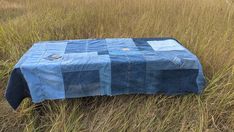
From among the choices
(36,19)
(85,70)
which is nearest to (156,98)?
(85,70)

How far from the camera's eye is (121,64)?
159cm

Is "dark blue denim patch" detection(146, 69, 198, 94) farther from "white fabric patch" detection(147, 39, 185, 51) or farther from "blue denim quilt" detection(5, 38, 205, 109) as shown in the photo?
"white fabric patch" detection(147, 39, 185, 51)

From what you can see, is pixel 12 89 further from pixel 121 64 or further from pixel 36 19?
pixel 36 19

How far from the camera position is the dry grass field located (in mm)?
1682

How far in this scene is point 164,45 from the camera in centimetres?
192

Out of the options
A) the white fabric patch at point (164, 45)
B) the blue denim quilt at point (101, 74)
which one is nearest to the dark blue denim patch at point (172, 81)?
the blue denim quilt at point (101, 74)

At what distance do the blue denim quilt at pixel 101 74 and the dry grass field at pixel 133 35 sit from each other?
5.4 inches

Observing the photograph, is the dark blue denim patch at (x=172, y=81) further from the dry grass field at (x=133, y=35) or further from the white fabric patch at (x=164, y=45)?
the white fabric patch at (x=164, y=45)

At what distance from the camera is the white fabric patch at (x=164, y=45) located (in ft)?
6.09

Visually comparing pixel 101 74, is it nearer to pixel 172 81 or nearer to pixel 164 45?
pixel 172 81

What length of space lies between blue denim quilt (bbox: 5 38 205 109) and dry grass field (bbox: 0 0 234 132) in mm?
136

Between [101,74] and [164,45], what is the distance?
604 millimetres

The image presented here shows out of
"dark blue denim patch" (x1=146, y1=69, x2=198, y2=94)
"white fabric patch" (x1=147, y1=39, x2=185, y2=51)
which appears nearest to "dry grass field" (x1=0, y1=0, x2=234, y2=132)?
"dark blue denim patch" (x1=146, y1=69, x2=198, y2=94)

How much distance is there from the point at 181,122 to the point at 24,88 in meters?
1.05
